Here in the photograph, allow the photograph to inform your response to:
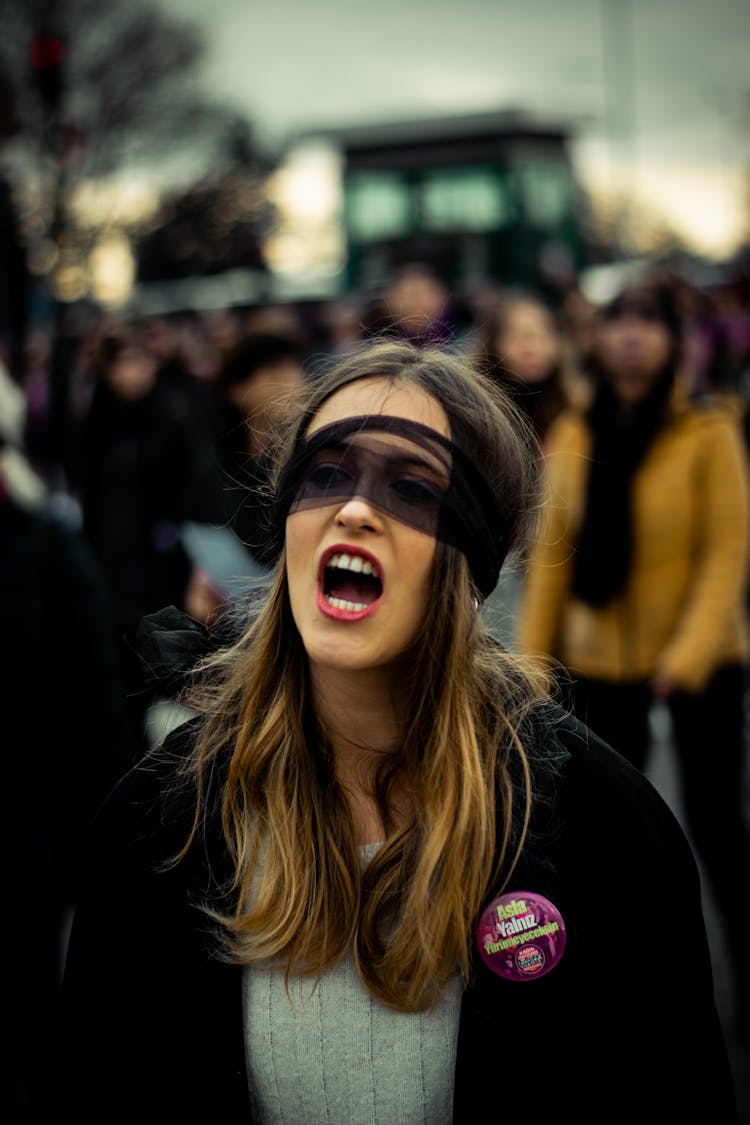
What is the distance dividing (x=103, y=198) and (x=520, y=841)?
26372mm

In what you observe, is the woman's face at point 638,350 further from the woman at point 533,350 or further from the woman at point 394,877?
the woman at point 394,877

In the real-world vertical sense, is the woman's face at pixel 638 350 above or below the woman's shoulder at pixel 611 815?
above

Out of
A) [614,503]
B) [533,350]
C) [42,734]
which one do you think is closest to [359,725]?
[42,734]

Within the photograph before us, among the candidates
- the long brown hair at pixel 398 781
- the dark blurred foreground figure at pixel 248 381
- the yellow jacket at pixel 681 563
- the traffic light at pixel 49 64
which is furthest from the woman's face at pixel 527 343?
the traffic light at pixel 49 64

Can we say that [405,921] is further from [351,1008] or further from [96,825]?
[96,825]

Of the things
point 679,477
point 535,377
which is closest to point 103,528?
point 535,377

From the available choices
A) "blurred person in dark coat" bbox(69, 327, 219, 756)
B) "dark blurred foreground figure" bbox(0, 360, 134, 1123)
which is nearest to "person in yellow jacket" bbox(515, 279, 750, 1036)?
"dark blurred foreground figure" bbox(0, 360, 134, 1123)

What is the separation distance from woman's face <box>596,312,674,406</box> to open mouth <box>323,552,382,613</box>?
232 centimetres

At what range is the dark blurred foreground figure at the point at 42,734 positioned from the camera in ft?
11.1

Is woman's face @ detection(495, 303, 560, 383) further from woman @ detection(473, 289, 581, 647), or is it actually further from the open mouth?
the open mouth

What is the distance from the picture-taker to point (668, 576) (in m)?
4.07

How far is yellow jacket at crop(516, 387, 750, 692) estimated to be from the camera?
12.9 feet

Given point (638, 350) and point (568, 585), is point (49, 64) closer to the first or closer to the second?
point (638, 350)

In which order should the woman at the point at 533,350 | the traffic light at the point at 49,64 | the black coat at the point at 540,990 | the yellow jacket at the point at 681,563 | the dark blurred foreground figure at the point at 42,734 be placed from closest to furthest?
the black coat at the point at 540,990 → the dark blurred foreground figure at the point at 42,734 → the yellow jacket at the point at 681,563 → the woman at the point at 533,350 → the traffic light at the point at 49,64
